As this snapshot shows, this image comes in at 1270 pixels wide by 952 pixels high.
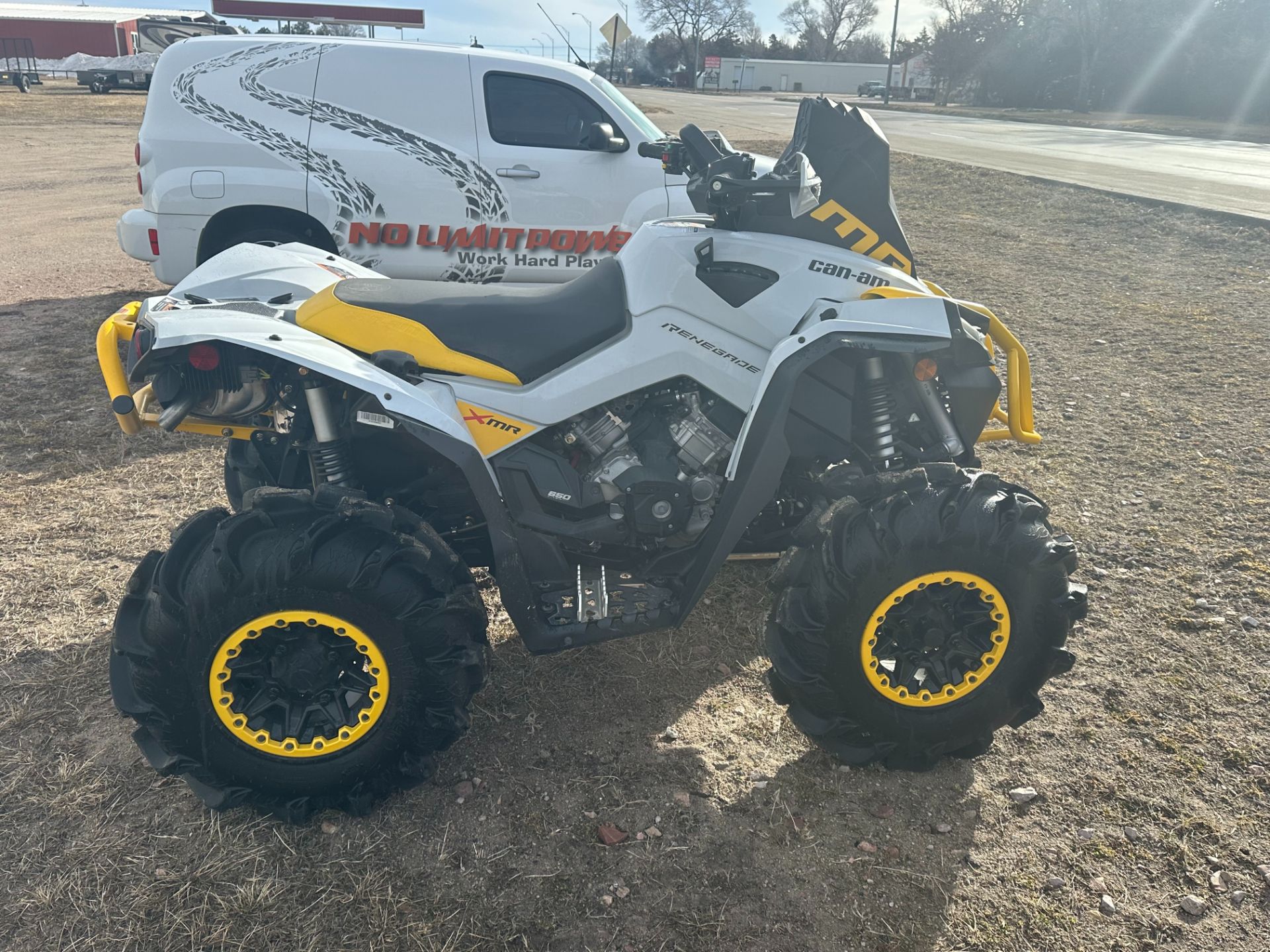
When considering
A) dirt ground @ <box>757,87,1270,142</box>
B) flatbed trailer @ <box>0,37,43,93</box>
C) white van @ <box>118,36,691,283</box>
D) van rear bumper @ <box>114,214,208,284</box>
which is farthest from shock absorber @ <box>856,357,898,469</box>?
flatbed trailer @ <box>0,37,43,93</box>

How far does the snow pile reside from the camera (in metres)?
38.4

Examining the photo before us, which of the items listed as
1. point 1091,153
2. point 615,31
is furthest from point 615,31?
point 1091,153

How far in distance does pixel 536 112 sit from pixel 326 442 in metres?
4.96

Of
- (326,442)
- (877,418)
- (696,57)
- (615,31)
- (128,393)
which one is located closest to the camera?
(128,393)

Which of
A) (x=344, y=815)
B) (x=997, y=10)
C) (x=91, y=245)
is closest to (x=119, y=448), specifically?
(x=344, y=815)

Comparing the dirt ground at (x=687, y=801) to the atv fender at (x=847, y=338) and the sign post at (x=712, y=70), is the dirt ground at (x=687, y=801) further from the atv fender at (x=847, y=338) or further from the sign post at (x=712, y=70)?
the sign post at (x=712, y=70)

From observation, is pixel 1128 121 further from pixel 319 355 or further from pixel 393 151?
pixel 319 355

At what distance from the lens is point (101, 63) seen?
41.8 meters

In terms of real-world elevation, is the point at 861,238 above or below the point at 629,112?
below

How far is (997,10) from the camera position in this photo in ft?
154

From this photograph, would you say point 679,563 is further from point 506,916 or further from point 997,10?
point 997,10

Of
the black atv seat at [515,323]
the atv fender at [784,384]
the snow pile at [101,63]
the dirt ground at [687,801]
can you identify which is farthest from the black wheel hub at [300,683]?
the snow pile at [101,63]

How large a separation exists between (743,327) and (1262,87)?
4301 cm

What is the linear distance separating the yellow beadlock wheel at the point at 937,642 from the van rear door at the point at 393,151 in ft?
17.2
